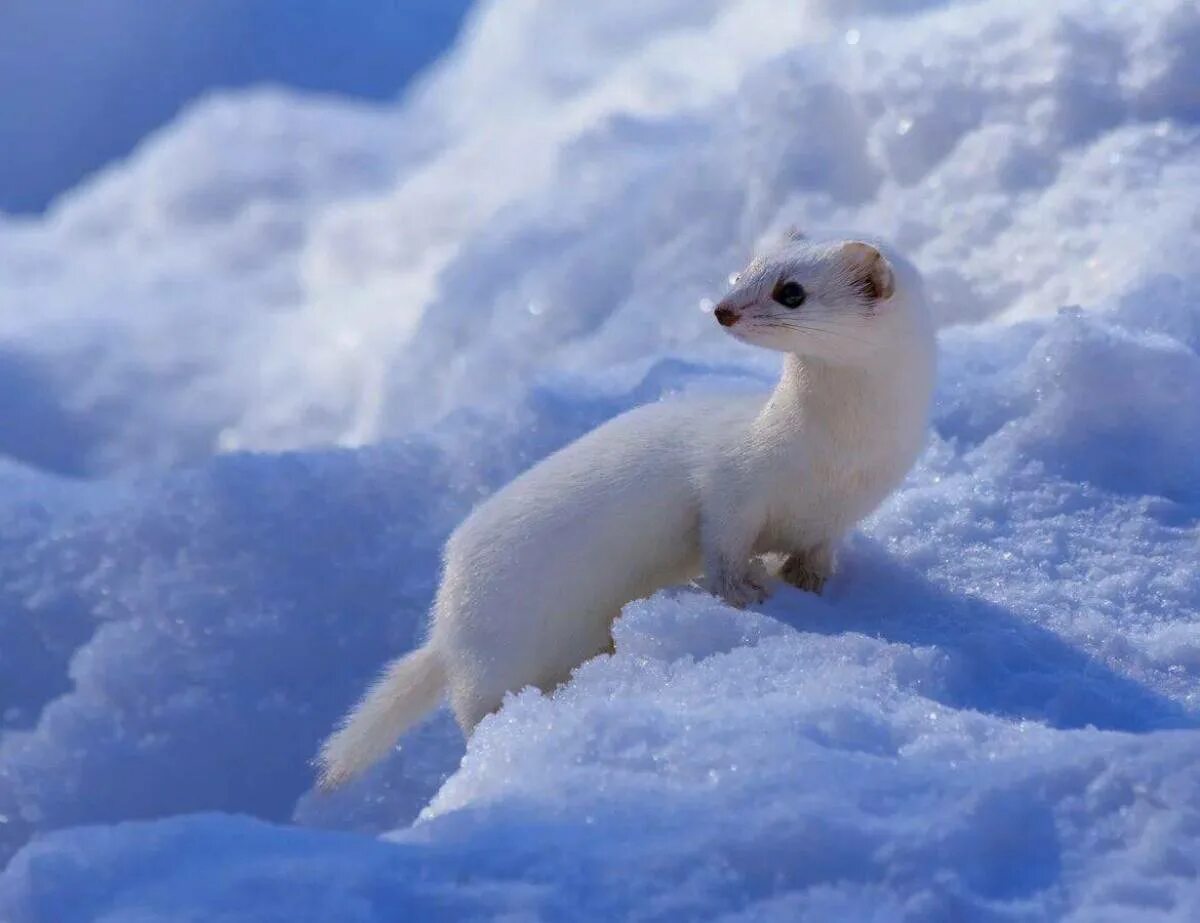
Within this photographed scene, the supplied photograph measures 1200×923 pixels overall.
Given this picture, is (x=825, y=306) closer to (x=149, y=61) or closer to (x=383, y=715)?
(x=383, y=715)

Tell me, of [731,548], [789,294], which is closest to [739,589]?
[731,548]

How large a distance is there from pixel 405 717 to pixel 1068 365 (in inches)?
45.8

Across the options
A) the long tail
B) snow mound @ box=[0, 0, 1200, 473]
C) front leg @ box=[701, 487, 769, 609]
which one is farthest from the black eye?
snow mound @ box=[0, 0, 1200, 473]

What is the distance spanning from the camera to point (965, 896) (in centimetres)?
130

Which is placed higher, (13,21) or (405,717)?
(13,21)

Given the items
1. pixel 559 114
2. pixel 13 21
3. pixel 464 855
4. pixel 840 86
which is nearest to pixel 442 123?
pixel 559 114

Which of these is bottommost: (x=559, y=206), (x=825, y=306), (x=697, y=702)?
(x=697, y=702)

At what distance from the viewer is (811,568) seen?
2.15 m

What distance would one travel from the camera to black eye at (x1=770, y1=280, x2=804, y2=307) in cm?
199

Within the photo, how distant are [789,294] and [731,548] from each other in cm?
34

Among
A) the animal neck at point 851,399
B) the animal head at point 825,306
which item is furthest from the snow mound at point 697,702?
the animal head at point 825,306

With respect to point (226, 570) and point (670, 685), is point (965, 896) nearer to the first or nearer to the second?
point (670, 685)

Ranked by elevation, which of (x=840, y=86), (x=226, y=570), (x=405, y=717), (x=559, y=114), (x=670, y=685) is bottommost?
(x=670, y=685)

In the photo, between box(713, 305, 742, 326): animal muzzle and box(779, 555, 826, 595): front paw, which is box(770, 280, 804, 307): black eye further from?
box(779, 555, 826, 595): front paw
